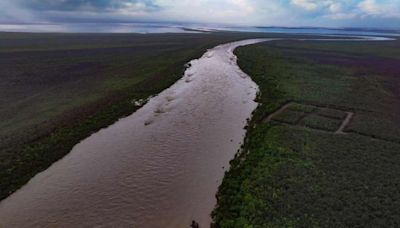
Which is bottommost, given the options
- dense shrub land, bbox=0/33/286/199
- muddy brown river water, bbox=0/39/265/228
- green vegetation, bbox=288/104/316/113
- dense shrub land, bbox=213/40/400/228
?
muddy brown river water, bbox=0/39/265/228

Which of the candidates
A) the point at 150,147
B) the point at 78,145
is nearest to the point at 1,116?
the point at 78,145

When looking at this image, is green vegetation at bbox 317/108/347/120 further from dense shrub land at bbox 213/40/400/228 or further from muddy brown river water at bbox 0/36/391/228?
muddy brown river water at bbox 0/36/391/228

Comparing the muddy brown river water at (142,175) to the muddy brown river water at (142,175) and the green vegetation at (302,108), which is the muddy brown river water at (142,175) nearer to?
the muddy brown river water at (142,175)

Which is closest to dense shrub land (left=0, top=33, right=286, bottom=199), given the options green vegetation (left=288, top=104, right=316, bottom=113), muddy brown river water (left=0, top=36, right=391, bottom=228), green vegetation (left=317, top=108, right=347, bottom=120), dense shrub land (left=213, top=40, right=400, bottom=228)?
muddy brown river water (left=0, top=36, right=391, bottom=228)

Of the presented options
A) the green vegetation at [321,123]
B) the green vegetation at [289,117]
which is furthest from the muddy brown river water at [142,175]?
the green vegetation at [321,123]

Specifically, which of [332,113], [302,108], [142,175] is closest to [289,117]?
[302,108]

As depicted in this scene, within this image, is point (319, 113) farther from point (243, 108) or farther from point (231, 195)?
point (231, 195)
